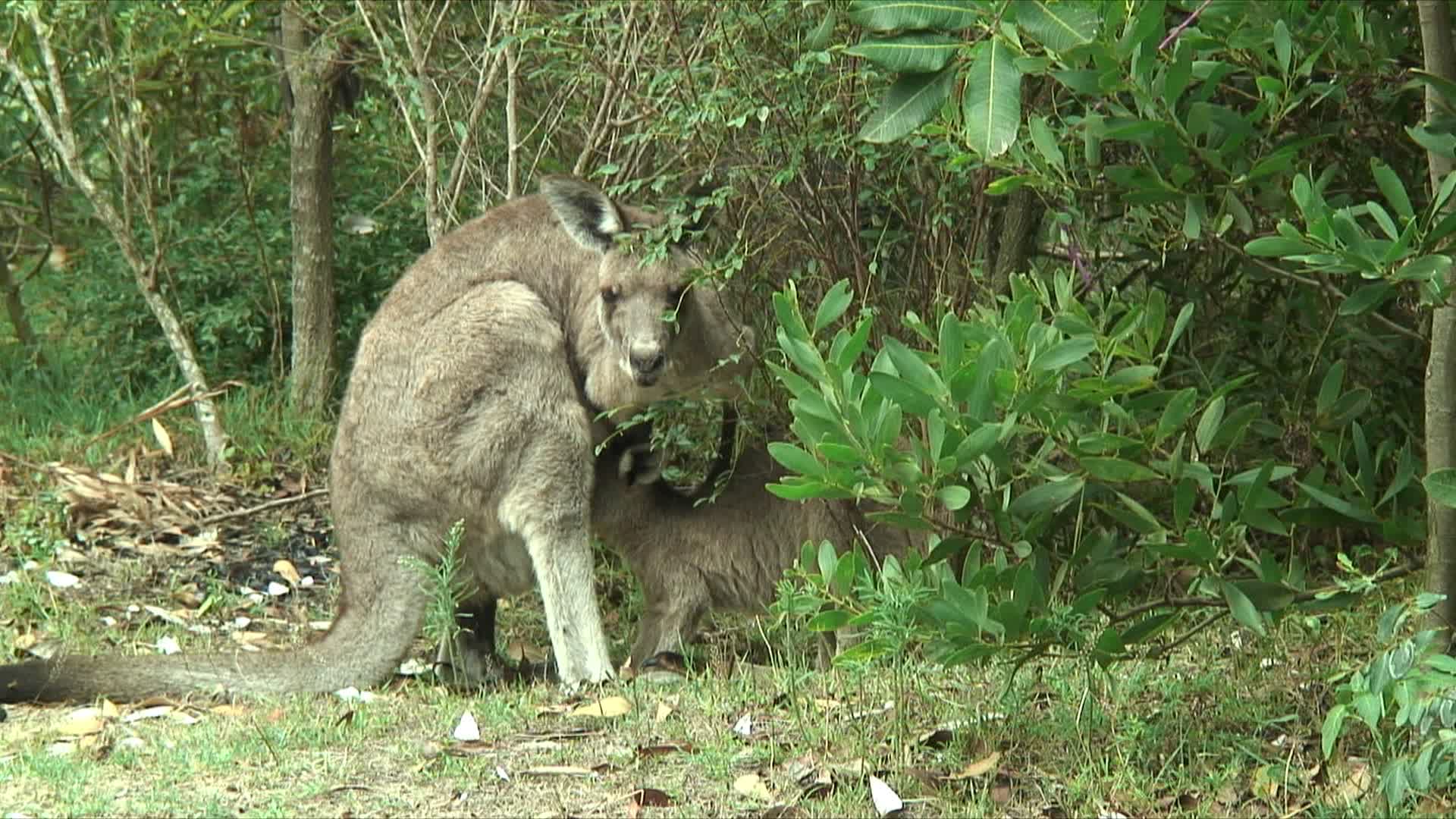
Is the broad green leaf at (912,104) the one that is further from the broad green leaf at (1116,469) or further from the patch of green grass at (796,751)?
the patch of green grass at (796,751)

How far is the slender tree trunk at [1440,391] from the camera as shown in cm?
428

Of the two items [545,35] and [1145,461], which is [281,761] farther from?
[545,35]

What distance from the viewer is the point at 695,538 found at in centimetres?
693

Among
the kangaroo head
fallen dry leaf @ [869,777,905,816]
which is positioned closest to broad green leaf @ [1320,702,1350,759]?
fallen dry leaf @ [869,777,905,816]

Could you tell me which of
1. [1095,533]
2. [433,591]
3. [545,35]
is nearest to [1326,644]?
[1095,533]

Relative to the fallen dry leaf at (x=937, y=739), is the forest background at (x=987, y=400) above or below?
above

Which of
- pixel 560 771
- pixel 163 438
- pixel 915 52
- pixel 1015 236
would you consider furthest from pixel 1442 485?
pixel 163 438

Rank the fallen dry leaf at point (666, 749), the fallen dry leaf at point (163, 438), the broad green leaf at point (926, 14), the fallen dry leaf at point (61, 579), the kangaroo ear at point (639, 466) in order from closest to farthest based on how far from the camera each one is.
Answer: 1. the broad green leaf at point (926, 14)
2. the fallen dry leaf at point (666, 749)
3. the kangaroo ear at point (639, 466)
4. the fallen dry leaf at point (61, 579)
5. the fallen dry leaf at point (163, 438)

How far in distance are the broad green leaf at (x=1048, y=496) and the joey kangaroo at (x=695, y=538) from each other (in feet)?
7.18

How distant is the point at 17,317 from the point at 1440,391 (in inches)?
328

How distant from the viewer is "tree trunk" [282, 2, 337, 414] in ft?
29.0

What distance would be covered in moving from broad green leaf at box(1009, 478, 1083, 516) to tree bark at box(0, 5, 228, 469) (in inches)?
193

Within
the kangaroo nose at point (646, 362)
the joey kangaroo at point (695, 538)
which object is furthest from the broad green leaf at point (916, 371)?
the joey kangaroo at point (695, 538)

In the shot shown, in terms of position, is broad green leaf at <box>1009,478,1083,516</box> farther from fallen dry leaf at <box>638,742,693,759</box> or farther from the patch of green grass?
fallen dry leaf at <box>638,742,693,759</box>
